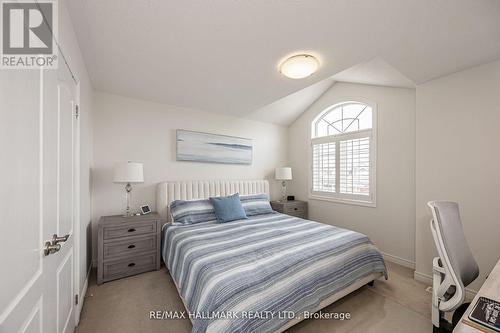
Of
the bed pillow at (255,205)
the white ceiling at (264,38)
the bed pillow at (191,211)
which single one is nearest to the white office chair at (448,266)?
the white ceiling at (264,38)

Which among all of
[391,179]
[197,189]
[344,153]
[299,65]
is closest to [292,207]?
[344,153]

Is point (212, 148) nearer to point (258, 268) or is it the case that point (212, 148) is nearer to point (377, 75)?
point (258, 268)

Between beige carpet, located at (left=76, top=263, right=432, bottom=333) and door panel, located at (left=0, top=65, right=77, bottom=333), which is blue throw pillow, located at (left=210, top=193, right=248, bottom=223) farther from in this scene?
door panel, located at (left=0, top=65, right=77, bottom=333)

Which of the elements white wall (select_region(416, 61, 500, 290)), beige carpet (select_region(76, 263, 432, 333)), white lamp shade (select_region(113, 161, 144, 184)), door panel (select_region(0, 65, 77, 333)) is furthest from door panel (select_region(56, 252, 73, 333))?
white wall (select_region(416, 61, 500, 290))

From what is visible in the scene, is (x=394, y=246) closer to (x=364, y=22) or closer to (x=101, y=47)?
(x=364, y=22)

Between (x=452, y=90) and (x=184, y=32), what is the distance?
291cm

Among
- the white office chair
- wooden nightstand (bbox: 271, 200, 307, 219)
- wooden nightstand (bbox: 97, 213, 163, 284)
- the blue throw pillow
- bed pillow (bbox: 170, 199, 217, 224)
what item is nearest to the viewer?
the white office chair

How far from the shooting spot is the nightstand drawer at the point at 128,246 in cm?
237

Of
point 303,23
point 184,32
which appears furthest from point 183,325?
point 303,23

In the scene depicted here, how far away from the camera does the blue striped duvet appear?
1354 millimetres

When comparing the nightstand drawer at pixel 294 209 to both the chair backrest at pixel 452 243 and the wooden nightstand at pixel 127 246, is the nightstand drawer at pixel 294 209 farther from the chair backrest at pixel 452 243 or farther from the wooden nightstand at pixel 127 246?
the chair backrest at pixel 452 243

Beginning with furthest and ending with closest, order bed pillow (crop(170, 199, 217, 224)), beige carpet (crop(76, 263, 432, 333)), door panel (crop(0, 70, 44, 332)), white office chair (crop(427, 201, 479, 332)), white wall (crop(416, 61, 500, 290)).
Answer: bed pillow (crop(170, 199, 217, 224)) < white wall (crop(416, 61, 500, 290)) < beige carpet (crop(76, 263, 432, 333)) < white office chair (crop(427, 201, 479, 332)) < door panel (crop(0, 70, 44, 332))

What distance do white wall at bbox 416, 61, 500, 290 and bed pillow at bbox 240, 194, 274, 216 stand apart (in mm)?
2078

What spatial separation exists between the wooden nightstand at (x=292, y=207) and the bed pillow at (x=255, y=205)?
0.53 m
